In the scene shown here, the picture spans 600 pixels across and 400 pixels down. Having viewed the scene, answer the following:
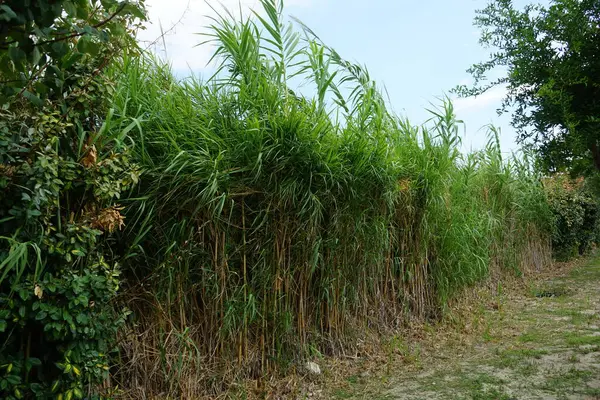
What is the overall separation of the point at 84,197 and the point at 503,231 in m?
6.39

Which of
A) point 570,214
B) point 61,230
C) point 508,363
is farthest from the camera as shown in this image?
point 570,214

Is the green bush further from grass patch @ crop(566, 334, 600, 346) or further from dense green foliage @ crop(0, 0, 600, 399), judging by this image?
dense green foliage @ crop(0, 0, 600, 399)

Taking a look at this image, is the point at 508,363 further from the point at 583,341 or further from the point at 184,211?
the point at 184,211

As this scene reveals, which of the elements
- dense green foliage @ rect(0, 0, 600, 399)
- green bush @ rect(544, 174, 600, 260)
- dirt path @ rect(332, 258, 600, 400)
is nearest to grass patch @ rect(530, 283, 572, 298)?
dirt path @ rect(332, 258, 600, 400)

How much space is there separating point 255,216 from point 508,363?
2.35 meters

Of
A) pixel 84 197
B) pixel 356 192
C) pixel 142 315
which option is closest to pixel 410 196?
pixel 356 192

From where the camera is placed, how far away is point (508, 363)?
404 cm

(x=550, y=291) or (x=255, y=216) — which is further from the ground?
(x=255, y=216)

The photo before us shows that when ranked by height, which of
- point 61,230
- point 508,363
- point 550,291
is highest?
point 61,230

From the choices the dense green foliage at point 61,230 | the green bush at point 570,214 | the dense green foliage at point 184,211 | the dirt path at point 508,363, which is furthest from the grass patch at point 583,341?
the green bush at point 570,214

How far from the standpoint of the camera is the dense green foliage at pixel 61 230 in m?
2.27

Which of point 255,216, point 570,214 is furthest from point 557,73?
point 570,214

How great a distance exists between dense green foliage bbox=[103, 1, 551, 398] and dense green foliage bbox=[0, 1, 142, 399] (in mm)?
225

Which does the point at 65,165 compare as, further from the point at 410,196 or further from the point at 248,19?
the point at 410,196
